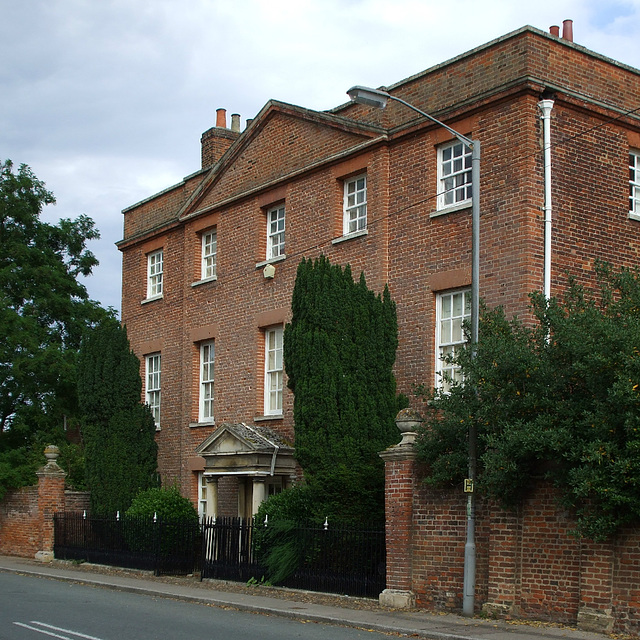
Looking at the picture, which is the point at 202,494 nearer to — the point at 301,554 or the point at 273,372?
the point at 273,372

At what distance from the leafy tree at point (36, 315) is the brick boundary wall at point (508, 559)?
18012mm

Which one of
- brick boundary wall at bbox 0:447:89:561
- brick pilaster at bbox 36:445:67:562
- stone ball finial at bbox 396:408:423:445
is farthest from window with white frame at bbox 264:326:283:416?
stone ball finial at bbox 396:408:423:445

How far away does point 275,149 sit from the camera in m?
24.2

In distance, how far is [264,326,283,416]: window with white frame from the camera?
23.6 meters

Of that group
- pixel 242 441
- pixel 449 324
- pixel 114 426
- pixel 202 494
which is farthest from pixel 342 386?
pixel 114 426

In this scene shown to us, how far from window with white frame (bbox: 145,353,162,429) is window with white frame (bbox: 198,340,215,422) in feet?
7.10

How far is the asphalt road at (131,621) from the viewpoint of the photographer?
12680 mm

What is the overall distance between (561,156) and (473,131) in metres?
1.74

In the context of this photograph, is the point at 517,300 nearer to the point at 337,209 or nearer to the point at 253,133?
the point at 337,209

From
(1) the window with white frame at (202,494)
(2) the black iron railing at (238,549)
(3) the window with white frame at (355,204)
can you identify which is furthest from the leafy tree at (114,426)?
(3) the window with white frame at (355,204)

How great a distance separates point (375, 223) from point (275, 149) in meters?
4.55

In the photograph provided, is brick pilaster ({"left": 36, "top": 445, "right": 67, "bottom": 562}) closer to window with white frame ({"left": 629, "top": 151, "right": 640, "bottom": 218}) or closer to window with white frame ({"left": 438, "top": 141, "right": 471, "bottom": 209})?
window with white frame ({"left": 438, "top": 141, "right": 471, "bottom": 209})

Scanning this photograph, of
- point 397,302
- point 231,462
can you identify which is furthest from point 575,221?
point 231,462

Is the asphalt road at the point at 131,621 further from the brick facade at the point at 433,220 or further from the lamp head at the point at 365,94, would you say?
the lamp head at the point at 365,94
